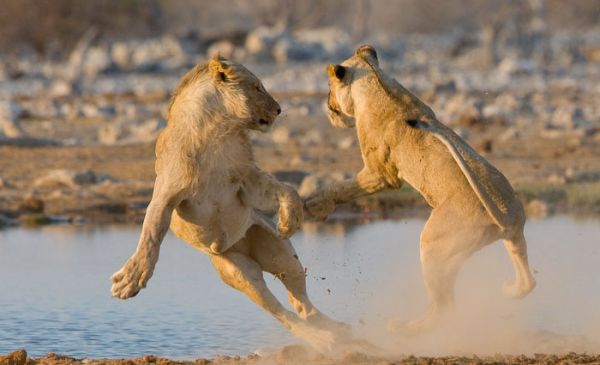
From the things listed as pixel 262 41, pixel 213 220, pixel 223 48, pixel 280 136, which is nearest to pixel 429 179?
pixel 213 220

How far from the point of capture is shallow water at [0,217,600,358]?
7.83 metres

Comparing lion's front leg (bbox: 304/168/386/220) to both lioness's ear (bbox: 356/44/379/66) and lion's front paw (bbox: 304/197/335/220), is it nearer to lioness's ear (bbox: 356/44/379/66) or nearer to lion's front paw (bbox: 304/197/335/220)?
lion's front paw (bbox: 304/197/335/220)

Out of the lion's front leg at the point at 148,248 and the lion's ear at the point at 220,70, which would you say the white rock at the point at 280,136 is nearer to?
the lion's ear at the point at 220,70

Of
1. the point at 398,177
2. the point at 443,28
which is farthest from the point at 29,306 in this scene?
the point at 443,28

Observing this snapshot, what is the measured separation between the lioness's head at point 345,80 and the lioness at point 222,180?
758mm

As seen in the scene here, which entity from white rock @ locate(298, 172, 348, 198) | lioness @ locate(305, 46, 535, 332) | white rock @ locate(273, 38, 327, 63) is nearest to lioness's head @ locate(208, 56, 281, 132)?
lioness @ locate(305, 46, 535, 332)

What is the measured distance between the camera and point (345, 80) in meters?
7.38

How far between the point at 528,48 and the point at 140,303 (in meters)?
27.8

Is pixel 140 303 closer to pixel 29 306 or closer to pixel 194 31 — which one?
pixel 29 306

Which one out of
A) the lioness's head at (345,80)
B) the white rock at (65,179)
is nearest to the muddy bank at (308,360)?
the lioness's head at (345,80)

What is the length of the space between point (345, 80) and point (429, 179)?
81cm

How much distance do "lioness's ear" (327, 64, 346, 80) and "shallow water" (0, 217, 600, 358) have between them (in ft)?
3.78

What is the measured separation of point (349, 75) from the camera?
7367 millimetres

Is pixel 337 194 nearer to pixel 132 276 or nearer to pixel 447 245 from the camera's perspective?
pixel 447 245
